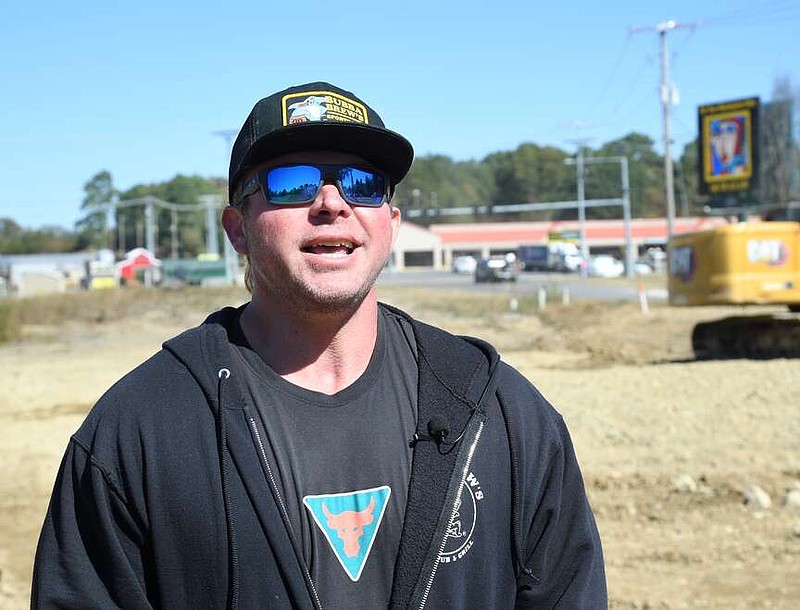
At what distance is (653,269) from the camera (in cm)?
7394

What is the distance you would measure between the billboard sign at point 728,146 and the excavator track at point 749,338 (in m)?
15.6

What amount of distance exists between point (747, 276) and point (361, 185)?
14243 mm

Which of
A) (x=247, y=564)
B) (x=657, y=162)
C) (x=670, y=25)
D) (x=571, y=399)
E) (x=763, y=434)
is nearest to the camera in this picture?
(x=247, y=564)

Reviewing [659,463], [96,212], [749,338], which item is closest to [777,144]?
[749,338]

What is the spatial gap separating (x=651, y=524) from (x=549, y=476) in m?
6.08

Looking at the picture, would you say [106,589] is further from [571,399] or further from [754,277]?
[754,277]

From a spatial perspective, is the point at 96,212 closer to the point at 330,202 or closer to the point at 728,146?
the point at 728,146

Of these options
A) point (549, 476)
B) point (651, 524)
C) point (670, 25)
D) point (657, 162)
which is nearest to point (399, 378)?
point (549, 476)

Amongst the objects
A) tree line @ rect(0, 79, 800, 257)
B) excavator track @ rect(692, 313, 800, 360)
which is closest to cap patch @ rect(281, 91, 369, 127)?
excavator track @ rect(692, 313, 800, 360)

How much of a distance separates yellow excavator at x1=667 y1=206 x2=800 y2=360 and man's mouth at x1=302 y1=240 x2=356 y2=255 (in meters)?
14.2

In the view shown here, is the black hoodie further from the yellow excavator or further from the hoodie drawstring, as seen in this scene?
the yellow excavator

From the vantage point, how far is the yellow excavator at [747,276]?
15742mm

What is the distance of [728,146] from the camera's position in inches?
1335

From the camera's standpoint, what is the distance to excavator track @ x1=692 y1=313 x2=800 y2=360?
16.8 metres
